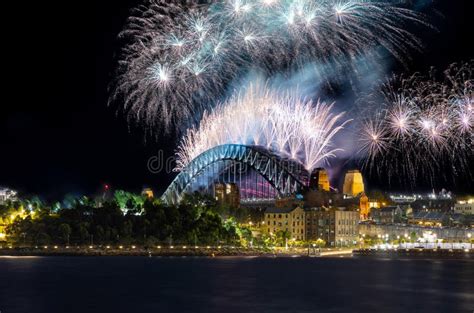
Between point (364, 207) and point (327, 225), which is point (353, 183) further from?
point (327, 225)

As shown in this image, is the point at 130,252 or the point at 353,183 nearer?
the point at 130,252

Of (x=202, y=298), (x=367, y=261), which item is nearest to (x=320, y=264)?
(x=367, y=261)

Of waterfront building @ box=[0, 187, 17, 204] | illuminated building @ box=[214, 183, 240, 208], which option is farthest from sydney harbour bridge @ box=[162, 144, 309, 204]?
waterfront building @ box=[0, 187, 17, 204]

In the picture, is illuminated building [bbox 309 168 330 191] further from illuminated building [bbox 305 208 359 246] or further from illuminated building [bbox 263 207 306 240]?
illuminated building [bbox 263 207 306 240]

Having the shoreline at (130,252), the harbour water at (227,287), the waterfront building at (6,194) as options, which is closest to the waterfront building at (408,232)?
the shoreline at (130,252)

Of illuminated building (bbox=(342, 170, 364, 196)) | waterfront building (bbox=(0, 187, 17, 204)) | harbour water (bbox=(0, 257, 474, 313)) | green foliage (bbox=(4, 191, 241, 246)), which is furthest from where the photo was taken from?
illuminated building (bbox=(342, 170, 364, 196))

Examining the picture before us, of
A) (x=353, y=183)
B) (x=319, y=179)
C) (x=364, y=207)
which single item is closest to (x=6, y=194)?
(x=319, y=179)

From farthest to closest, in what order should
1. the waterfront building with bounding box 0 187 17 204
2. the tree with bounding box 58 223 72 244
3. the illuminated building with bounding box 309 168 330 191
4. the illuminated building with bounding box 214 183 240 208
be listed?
the waterfront building with bounding box 0 187 17 204
the illuminated building with bounding box 214 183 240 208
the illuminated building with bounding box 309 168 330 191
the tree with bounding box 58 223 72 244
